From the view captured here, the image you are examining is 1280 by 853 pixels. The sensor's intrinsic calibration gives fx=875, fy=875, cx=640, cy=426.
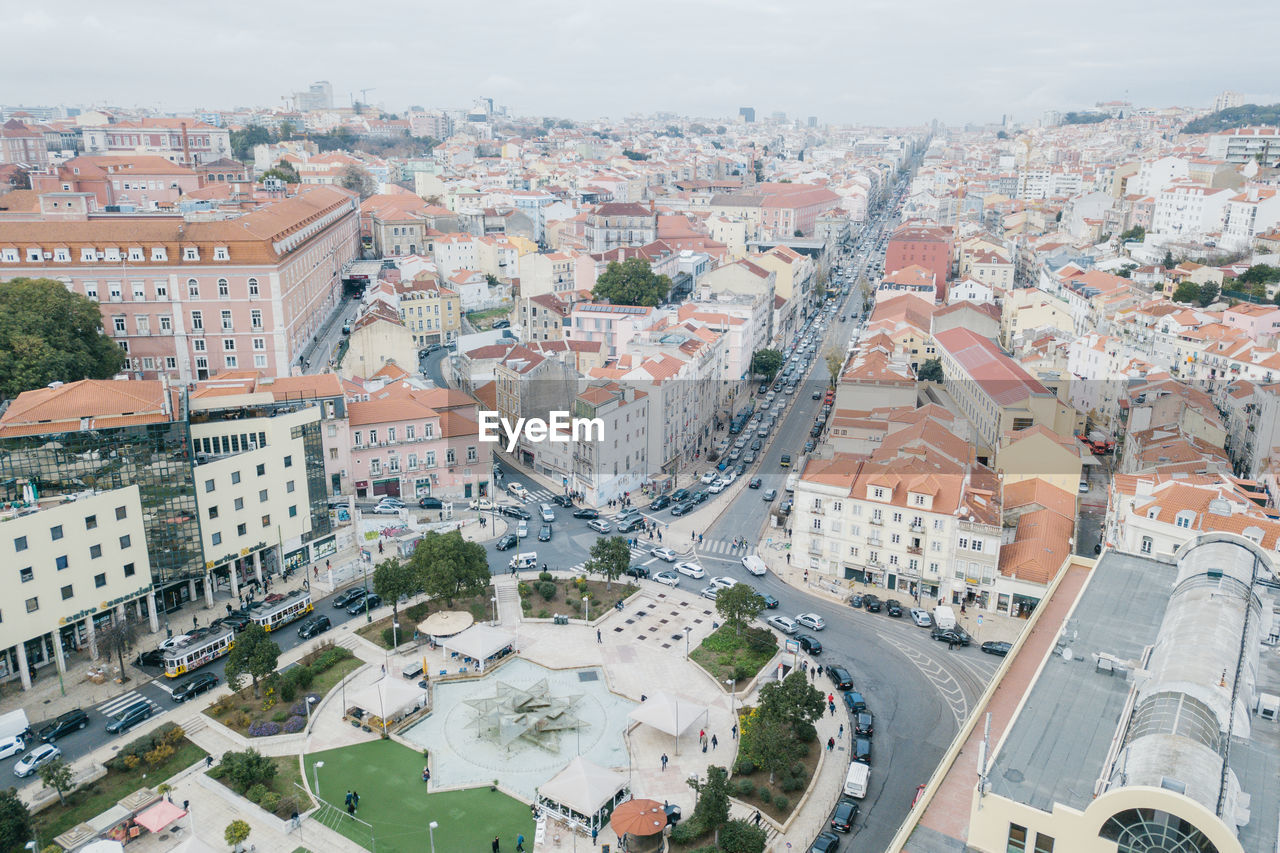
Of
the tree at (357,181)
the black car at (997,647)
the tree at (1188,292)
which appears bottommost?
the black car at (997,647)

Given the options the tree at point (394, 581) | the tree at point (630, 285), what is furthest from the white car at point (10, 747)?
the tree at point (630, 285)

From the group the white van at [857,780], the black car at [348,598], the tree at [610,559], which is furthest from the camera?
the tree at [610,559]

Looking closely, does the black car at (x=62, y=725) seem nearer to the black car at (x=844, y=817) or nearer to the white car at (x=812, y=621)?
the black car at (x=844, y=817)

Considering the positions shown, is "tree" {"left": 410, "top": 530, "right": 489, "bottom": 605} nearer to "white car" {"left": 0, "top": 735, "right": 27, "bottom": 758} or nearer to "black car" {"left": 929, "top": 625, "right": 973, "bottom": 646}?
"white car" {"left": 0, "top": 735, "right": 27, "bottom": 758}

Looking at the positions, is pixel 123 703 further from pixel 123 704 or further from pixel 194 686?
pixel 194 686

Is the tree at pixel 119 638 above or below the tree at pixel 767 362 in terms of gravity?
below

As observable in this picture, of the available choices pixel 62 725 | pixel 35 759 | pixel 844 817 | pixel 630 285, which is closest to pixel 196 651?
pixel 62 725

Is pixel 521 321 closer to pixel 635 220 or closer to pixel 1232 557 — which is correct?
pixel 635 220
